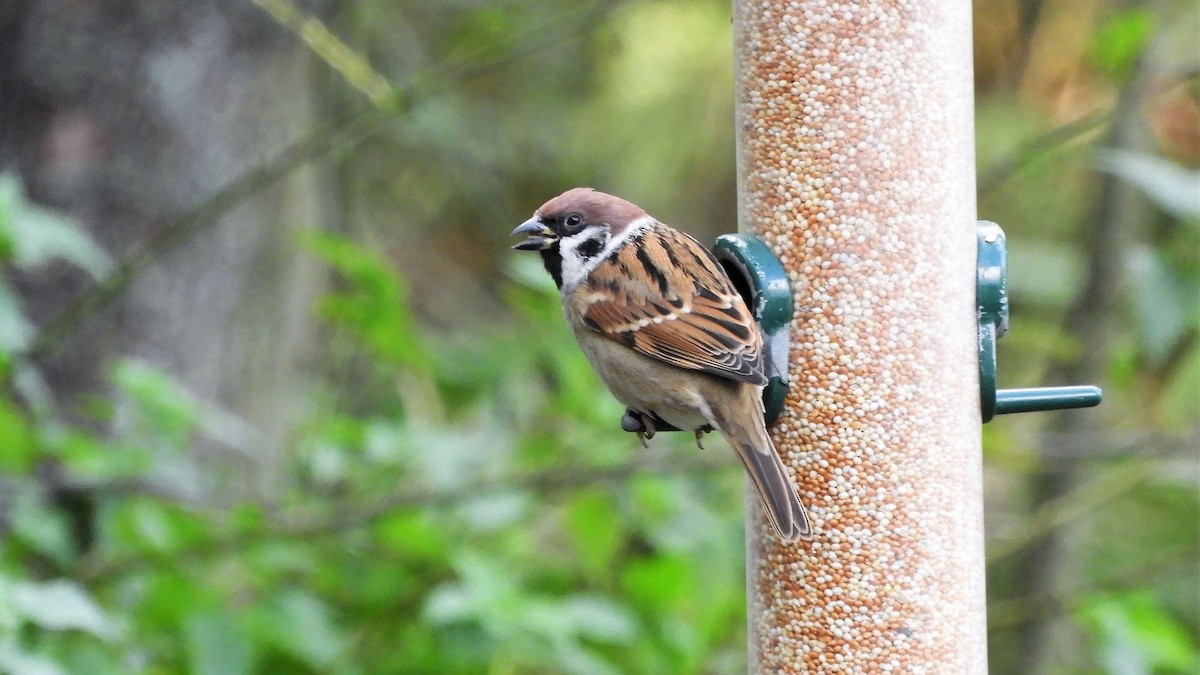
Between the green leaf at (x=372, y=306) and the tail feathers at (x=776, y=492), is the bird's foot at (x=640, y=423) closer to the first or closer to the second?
the tail feathers at (x=776, y=492)

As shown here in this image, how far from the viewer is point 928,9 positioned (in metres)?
3.07

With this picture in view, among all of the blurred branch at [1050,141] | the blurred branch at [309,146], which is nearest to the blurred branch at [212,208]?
the blurred branch at [309,146]

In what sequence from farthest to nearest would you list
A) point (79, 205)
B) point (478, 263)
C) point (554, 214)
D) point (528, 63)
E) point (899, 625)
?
point (478, 263), point (528, 63), point (79, 205), point (554, 214), point (899, 625)

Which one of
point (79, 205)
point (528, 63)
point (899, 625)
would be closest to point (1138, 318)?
point (899, 625)

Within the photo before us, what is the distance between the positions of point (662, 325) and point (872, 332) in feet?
1.91

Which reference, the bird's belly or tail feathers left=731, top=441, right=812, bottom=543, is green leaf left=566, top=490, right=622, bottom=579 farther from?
tail feathers left=731, top=441, right=812, bottom=543

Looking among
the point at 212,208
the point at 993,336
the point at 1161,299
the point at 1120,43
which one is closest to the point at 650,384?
the point at 993,336

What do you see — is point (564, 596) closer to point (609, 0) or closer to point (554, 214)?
point (554, 214)

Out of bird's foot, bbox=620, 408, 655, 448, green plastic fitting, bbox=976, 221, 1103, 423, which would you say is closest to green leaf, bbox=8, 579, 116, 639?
bird's foot, bbox=620, 408, 655, 448

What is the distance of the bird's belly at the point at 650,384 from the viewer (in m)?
3.35

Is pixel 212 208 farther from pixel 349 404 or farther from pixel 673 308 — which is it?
pixel 349 404

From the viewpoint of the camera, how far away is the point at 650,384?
11.2 ft

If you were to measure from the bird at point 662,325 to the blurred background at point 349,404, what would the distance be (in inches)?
11.1

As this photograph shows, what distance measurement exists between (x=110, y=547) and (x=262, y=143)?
1.62 m
